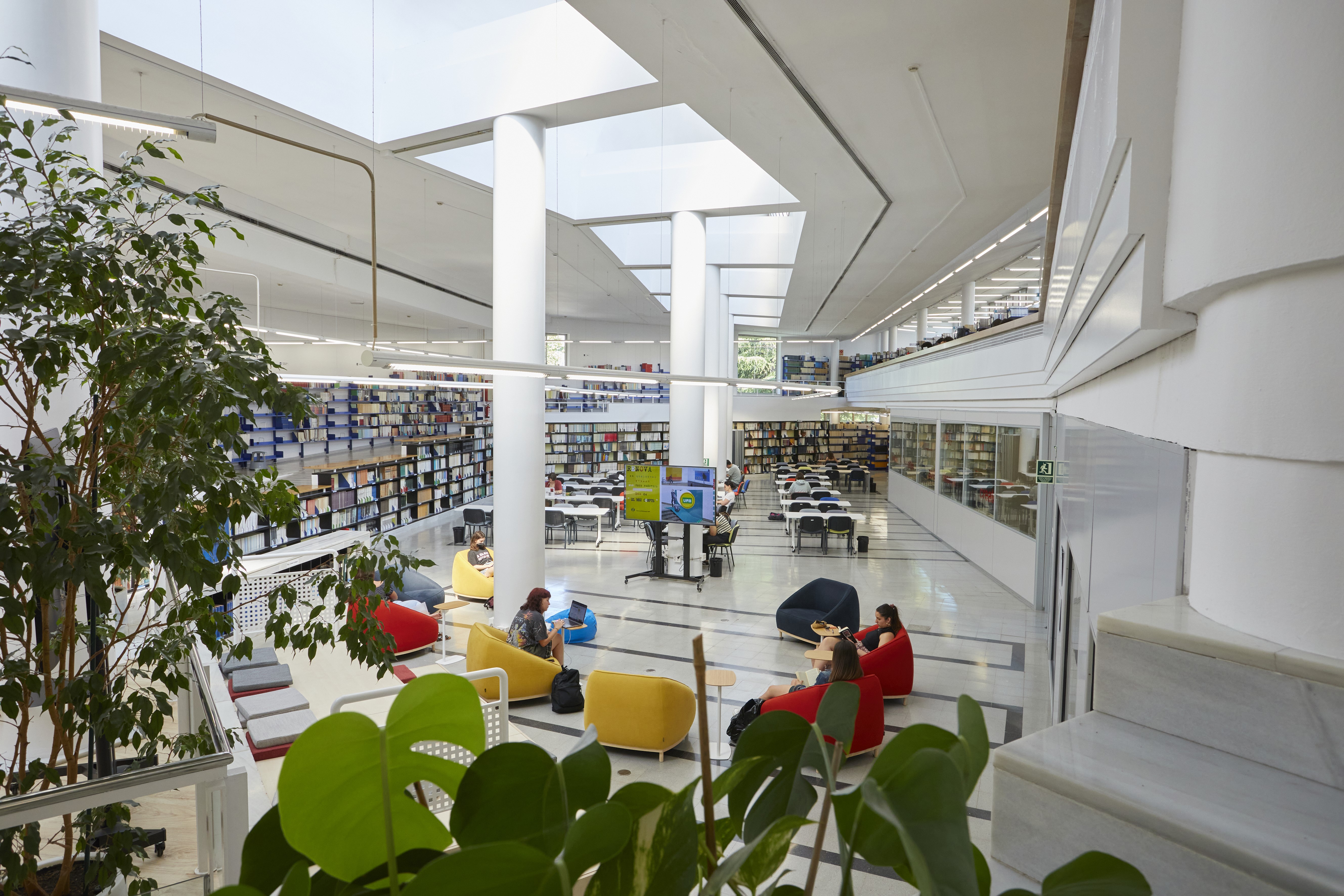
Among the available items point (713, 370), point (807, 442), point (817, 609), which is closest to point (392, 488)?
point (713, 370)

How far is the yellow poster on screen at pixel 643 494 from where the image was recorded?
10414 millimetres

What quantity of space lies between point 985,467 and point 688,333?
17.3 feet

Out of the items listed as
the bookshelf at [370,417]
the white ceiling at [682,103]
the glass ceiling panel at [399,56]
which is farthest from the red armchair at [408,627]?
the bookshelf at [370,417]

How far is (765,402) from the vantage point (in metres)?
26.9

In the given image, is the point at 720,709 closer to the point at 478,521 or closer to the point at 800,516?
the point at 800,516

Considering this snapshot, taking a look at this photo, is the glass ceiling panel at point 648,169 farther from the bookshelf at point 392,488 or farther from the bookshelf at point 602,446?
the bookshelf at point 602,446

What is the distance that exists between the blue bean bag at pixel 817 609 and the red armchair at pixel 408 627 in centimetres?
390

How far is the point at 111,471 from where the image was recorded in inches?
83.8

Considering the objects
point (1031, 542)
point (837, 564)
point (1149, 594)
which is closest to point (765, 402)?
point (837, 564)

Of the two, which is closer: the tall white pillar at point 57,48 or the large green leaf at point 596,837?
the large green leaf at point 596,837

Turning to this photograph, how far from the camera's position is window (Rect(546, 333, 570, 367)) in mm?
22359

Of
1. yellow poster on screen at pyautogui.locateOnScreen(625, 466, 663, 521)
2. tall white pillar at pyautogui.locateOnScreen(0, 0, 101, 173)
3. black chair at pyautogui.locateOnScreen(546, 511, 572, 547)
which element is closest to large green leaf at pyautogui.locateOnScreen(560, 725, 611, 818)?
tall white pillar at pyautogui.locateOnScreen(0, 0, 101, 173)

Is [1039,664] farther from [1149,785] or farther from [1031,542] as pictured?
[1149,785]

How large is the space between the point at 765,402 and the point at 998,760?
26200 millimetres
